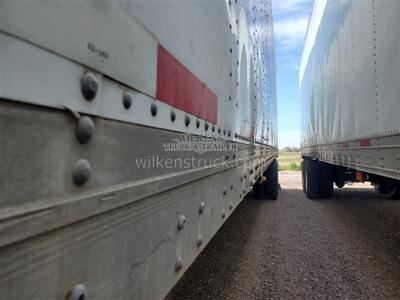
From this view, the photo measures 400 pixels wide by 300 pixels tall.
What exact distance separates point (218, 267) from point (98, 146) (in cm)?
305

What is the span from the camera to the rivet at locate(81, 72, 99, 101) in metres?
0.71

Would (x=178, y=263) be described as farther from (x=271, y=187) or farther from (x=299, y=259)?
(x=271, y=187)

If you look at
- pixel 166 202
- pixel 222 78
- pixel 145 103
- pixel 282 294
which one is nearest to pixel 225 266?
pixel 282 294

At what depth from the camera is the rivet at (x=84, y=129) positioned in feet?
2.29

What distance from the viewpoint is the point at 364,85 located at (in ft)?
11.0

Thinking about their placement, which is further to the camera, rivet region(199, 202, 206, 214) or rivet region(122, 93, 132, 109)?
rivet region(199, 202, 206, 214)

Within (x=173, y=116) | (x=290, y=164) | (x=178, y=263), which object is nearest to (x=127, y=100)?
(x=173, y=116)

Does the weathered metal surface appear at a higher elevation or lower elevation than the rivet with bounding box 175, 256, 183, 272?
higher

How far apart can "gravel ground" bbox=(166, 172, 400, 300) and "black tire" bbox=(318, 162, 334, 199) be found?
7.21ft

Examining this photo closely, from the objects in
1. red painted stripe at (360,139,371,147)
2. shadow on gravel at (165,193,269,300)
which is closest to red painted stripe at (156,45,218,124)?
shadow on gravel at (165,193,269,300)

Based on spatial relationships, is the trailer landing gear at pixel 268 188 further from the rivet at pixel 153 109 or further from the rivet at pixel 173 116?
the rivet at pixel 153 109

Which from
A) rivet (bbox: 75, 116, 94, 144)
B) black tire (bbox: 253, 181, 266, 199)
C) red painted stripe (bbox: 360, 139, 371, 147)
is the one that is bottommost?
black tire (bbox: 253, 181, 266, 199)

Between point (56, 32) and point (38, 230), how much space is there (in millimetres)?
341

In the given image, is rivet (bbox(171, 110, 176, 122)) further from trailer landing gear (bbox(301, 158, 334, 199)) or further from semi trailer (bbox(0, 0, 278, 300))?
trailer landing gear (bbox(301, 158, 334, 199))
